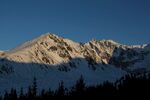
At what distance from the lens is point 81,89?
167m

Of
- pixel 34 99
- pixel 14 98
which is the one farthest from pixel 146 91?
pixel 14 98

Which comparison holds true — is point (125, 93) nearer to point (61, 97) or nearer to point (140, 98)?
point (140, 98)

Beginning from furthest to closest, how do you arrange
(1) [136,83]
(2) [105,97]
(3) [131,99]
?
(1) [136,83], (2) [105,97], (3) [131,99]

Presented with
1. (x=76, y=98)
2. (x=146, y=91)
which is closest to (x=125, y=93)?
(x=146, y=91)

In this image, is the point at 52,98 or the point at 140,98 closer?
the point at 140,98

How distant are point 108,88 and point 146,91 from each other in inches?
1384

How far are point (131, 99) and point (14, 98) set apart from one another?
58487 millimetres

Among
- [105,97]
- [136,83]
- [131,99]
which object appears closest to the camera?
[131,99]

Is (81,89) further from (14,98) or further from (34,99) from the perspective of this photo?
(14,98)

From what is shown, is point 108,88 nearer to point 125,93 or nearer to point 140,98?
point 125,93

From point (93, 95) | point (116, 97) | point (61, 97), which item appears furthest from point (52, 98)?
point (116, 97)

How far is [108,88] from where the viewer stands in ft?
643

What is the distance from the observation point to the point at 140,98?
5994 inches

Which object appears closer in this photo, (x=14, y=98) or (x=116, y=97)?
(x=116, y=97)
